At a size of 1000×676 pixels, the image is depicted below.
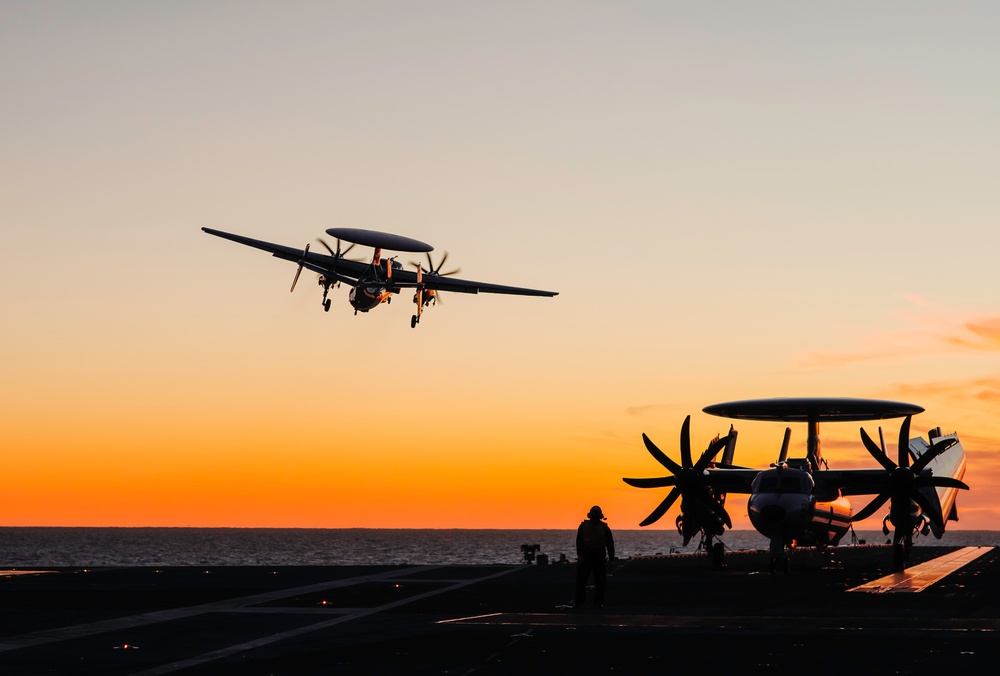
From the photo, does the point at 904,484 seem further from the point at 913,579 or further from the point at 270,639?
the point at 270,639

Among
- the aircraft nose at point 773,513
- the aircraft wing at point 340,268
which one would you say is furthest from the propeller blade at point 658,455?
the aircraft wing at point 340,268

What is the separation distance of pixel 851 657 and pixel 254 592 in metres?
20.2

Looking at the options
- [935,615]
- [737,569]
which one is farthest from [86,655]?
[737,569]

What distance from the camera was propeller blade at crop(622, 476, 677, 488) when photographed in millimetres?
51156

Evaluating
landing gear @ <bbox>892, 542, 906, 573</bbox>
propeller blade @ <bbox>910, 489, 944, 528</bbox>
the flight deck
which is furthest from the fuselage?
propeller blade @ <bbox>910, 489, 944, 528</bbox>

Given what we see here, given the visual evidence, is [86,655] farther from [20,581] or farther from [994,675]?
[20,581]

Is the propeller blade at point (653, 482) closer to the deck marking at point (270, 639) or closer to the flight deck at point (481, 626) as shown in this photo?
the flight deck at point (481, 626)

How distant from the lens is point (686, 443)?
50812 mm

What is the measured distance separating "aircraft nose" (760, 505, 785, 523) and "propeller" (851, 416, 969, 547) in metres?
8.02

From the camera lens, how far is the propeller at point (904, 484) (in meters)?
49.4

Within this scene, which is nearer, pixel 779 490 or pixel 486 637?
pixel 486 637

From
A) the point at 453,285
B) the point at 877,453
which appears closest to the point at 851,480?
the point at 877,453

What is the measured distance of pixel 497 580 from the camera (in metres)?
39.7

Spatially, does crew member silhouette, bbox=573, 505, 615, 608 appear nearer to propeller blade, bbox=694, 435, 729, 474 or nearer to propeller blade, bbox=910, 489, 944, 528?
propeller blade, bbox=694, 435, 729, 474
